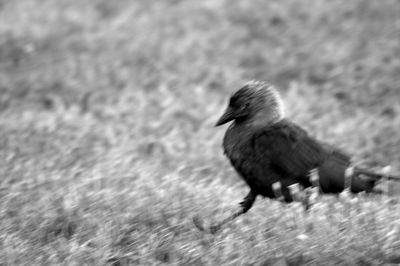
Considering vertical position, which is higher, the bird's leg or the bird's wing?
the bird's wing

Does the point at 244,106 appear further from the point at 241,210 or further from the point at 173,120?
the point at 173,120

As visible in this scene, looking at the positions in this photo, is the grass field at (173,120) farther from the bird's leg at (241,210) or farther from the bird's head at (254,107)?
the bird's head at (254,107)

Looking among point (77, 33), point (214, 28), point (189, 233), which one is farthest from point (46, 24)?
point (189, 233)

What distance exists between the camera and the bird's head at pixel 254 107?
4961 millimetres

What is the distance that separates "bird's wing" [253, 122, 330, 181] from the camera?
4.63 m

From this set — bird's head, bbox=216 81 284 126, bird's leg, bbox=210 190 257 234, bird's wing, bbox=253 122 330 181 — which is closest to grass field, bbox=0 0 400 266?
bird's leg, bbox=210 190 257 234

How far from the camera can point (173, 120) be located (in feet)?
23.4

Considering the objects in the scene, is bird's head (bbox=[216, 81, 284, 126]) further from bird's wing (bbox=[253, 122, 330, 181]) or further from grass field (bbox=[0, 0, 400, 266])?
grass field (bbox=[0, 0, 400, 266])

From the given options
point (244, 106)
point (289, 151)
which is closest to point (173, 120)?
point (244, 106)

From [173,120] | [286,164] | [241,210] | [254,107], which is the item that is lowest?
[241,210]

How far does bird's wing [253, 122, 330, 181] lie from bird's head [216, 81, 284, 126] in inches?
9.5

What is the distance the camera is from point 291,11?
9.64 metres

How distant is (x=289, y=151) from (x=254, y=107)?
0.48 meters

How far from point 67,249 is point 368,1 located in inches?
266
